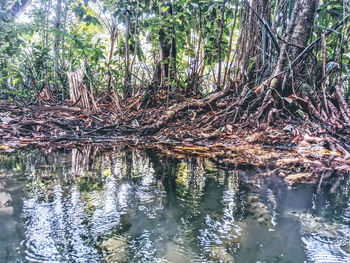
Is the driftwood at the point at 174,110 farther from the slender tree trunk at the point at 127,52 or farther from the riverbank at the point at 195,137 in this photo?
the slender tree trunk at the point at 127,52

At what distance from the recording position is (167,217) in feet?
3.83

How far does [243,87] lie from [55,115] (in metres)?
2.97

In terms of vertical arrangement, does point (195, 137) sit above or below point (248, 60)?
below

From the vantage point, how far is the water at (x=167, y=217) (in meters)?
0.89

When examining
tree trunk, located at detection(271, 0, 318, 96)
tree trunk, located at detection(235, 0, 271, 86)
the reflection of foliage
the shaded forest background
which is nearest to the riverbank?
the shaded forest background

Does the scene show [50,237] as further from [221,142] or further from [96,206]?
[221,142]

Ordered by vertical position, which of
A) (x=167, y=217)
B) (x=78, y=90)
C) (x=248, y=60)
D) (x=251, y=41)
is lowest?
(x=167, y=217)

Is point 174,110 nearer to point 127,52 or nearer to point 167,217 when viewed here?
point 127,52

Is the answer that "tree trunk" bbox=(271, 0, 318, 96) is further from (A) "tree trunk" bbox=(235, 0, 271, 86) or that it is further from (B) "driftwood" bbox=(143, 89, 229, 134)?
(B) "driftwood" bbox=(143, 89, 229, 134)

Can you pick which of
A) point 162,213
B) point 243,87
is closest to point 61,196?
point 162,213

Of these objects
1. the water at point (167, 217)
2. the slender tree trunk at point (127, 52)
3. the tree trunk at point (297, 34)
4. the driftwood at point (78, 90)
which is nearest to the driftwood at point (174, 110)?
the tree trunk at point (297, 34)

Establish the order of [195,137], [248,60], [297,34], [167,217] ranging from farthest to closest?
[248,60]
[297,34]
[195,137]
[167,217]

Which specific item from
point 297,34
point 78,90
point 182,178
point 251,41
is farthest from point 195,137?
point 78,90

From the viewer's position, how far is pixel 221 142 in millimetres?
3201
